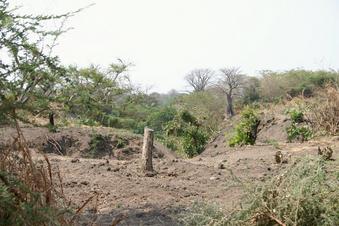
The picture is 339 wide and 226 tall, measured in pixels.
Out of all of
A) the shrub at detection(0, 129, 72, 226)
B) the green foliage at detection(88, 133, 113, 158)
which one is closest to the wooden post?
the shrub at detection(0, 129, 72, 226)

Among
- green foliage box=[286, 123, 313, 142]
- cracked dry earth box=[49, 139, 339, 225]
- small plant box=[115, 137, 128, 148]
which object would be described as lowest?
cracked dry earth box=[49, 139, 339, 225]

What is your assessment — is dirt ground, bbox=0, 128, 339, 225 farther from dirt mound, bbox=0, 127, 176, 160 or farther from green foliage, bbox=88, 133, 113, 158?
green foliage, bbox=88, 133, 113, 158

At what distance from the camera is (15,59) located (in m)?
3.75

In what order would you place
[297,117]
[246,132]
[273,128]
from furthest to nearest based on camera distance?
[273,128] → [297,117] → [246,132]

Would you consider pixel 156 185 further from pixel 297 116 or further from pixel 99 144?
pixel 297 116

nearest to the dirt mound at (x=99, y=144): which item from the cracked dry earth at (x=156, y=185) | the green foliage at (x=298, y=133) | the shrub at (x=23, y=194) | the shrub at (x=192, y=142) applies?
the shrub at (x=192, y=142)

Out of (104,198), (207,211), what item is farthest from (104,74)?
(207,211)

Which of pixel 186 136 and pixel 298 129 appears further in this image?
pixel 186 136

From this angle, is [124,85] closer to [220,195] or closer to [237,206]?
[220,195]

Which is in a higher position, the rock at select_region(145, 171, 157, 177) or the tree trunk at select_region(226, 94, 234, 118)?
the tree trunk at select_region(226, 94, 234, 118)

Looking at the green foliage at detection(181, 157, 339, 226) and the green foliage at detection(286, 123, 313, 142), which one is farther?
the green foliage at detection(286, 123, 313, 142)

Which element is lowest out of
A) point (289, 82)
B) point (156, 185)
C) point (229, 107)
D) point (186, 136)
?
point (156, 185)

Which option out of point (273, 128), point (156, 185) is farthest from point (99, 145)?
point (156, 185)

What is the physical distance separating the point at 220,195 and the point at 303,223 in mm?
2827
